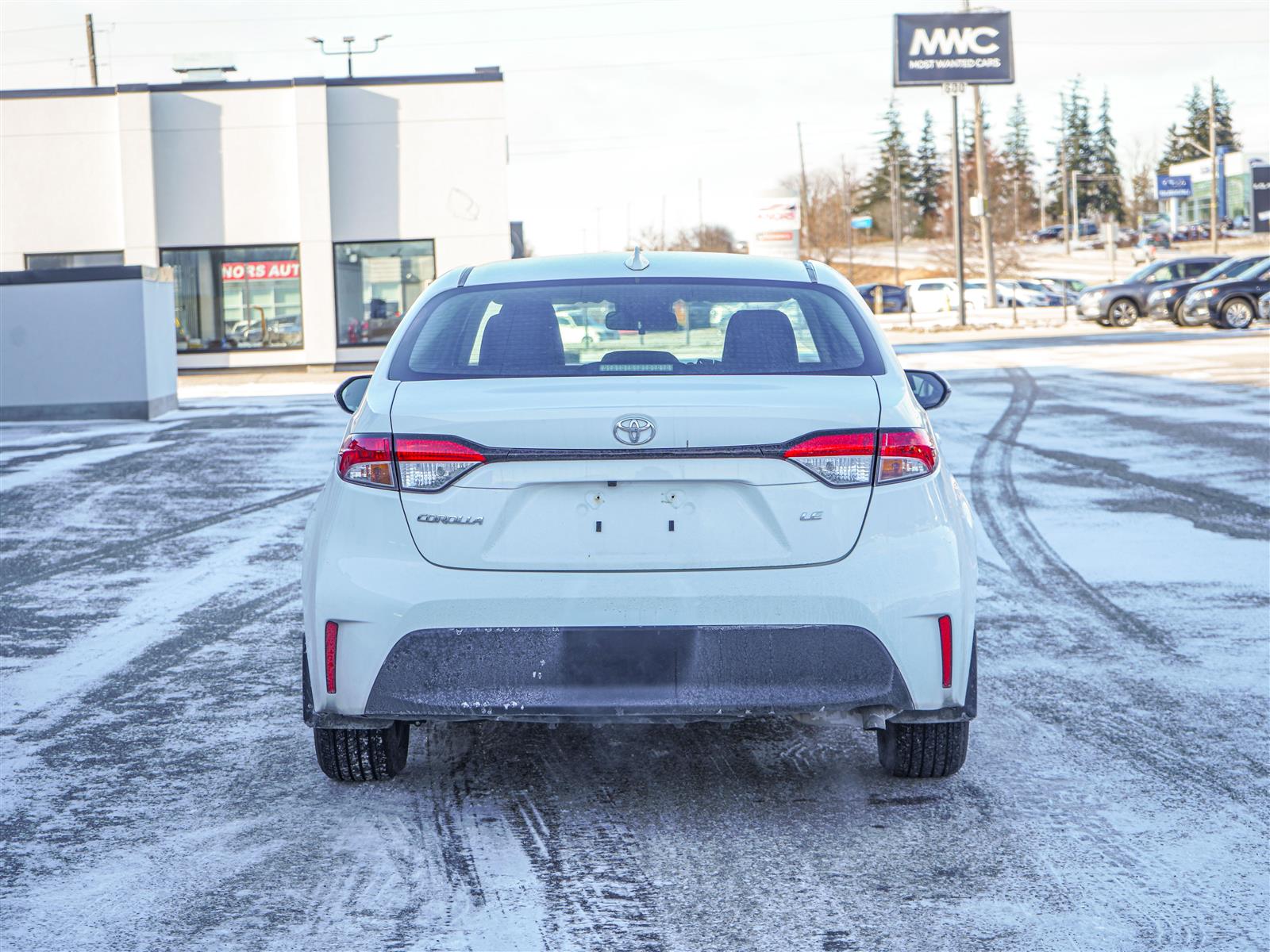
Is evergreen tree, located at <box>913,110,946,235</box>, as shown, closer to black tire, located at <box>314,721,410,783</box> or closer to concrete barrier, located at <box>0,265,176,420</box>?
concrete barrier, located at <box>0,265,176,420</box>

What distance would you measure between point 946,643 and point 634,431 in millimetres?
1006

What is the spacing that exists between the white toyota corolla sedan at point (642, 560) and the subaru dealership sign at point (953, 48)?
40.3 metres

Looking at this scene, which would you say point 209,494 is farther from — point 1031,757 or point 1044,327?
point 1044,327

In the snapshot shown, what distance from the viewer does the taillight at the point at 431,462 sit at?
3.78 m

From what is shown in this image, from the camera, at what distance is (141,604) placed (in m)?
7.45

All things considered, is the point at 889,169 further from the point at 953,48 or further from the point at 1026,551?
the point at 1026,551

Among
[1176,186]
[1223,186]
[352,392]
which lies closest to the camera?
[352,392]

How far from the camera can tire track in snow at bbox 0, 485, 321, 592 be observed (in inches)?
327

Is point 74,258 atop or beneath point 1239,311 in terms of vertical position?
atop

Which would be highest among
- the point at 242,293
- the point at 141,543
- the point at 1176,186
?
the point at 1176,186

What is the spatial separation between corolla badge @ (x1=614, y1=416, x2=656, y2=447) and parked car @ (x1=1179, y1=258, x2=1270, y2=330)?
103 ft

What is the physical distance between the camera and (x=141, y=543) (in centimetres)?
938

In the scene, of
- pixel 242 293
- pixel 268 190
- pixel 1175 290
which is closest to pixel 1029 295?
pixel 1175 290

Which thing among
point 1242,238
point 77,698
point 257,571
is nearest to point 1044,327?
point 257,571
